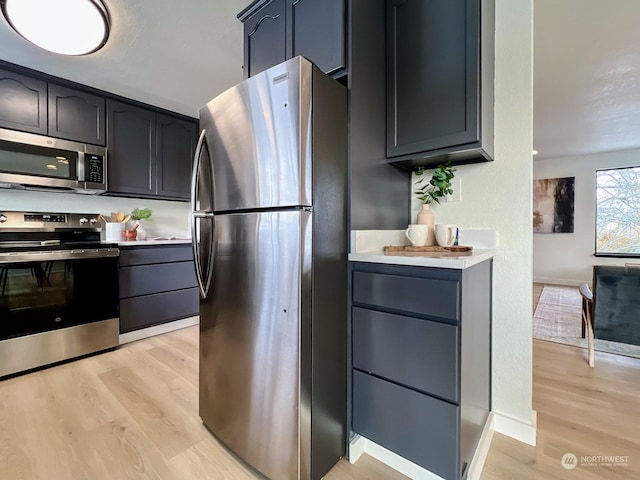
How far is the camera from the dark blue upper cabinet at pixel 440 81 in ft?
4.32

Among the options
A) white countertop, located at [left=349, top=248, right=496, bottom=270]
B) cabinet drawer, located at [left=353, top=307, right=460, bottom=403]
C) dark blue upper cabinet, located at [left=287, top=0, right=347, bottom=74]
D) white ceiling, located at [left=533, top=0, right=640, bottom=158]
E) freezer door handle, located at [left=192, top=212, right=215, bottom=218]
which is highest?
white ceiling, located at [left=533, top=0, right=640, bottom=158]

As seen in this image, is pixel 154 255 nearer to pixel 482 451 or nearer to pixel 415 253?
pixel 415 253

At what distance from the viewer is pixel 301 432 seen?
113cm

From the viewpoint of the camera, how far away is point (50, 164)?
2.44m

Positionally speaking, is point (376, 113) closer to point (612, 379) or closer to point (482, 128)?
point (482, 128)

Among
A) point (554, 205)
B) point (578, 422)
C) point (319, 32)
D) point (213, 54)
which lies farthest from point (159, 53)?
point (554, 205)

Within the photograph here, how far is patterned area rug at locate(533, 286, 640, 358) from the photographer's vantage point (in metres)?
2.65

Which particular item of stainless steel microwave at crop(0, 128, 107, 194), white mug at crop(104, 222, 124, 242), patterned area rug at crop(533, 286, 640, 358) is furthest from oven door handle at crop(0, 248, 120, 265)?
patterned area rug at crop(533, 286, 640, 358)

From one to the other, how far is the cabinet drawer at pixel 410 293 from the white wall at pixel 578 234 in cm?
617

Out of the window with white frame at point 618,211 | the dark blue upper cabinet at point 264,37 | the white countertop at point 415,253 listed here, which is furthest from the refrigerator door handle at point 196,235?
the window with white frame at point 618,211

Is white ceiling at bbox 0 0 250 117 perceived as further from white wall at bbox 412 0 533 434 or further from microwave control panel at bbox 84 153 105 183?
white wall at bbox 412 0 533 434

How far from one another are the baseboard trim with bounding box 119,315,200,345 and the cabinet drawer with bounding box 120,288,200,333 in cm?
6

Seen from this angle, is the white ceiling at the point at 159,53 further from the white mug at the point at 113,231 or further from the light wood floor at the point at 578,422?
the light wood floor at the point at 578,422

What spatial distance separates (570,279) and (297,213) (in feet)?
21.8
